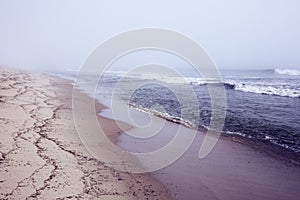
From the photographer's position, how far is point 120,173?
5.82 meters

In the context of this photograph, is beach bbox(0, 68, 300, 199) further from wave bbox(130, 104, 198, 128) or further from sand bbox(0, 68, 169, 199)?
wave bbox(130, 104, 198, 128)

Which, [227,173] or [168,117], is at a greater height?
[168,117]

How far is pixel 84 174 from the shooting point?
5.41m

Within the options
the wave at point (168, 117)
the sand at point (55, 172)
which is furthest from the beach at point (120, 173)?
the wave at point (168, 117)

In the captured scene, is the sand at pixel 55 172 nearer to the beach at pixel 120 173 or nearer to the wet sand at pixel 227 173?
the beach at pixel 120 173

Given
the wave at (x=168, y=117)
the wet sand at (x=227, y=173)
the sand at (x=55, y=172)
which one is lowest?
the sand at (x=55, y=172)

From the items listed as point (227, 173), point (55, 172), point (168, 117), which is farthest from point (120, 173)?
point (168, 117)

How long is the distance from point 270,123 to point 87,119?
755 centimetres

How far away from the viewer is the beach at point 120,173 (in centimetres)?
480

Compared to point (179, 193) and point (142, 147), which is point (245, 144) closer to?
point (142, 147)

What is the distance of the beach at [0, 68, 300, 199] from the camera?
15.7 ft

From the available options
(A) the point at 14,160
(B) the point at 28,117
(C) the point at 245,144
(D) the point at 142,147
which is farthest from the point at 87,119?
(C) the point at 245,144

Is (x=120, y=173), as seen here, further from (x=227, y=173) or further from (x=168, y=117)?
(x=168, y=117)

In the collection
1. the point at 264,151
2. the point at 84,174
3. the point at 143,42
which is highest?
the point at 143,42
